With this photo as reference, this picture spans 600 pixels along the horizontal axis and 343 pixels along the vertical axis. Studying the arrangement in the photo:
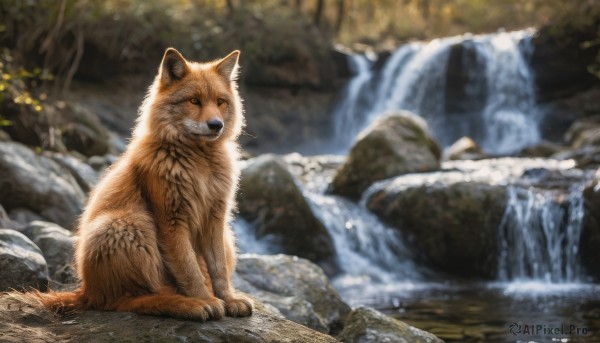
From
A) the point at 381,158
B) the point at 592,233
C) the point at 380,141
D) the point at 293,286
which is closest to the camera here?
the point at 293,286

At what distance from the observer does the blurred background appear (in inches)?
426

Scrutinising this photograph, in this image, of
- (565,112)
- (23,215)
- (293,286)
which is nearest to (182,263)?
(293,286)

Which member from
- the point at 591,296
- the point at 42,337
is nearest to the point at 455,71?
the point at 591,296

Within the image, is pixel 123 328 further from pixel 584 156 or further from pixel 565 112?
pixel 565 112

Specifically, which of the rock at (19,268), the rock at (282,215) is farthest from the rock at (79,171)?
the rock at (19,268)

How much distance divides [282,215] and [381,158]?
314cm

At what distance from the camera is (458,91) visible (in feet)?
85.5

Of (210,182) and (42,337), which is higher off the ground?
(210,182)

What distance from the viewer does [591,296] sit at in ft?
33.8

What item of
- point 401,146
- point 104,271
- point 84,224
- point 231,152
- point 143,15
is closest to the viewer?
point 104,271

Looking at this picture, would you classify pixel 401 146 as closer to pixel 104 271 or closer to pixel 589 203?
pixel 589 203

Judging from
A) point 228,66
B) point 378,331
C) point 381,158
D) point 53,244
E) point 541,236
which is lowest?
point 378,331

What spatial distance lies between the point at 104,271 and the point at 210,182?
37.3 inches

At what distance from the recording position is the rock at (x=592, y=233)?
11914mm
